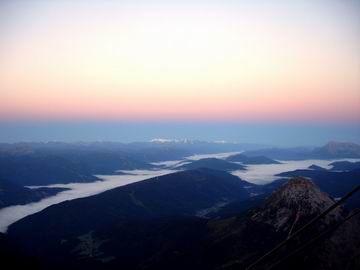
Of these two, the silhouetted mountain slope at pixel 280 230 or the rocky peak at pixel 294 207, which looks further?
the rocky peak at pixel 294 207

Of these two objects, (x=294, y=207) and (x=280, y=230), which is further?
(x=294, y=207)

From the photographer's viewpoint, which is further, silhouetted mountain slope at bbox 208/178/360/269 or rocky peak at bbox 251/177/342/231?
rocky peak at bbox 251/177/342/231

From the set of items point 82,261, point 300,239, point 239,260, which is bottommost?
point 82,261

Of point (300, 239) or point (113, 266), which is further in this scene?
point (113, 266)

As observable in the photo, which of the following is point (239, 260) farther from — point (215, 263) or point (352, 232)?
point (352, 232)

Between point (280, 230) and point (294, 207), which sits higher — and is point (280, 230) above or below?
below

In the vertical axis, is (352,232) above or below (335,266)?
above

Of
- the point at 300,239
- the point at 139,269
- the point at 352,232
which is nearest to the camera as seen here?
the point at 352,232

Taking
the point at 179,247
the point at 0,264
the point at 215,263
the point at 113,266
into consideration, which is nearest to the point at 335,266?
the point at 215,263
